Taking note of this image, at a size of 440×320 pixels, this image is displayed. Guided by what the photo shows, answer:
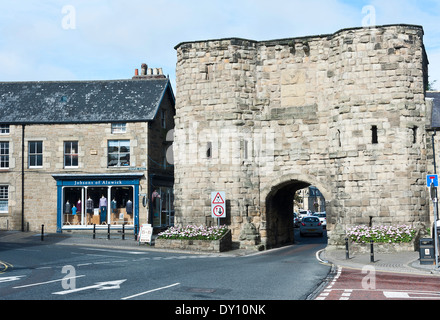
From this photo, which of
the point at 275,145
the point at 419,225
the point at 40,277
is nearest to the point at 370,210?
the point at 419,225

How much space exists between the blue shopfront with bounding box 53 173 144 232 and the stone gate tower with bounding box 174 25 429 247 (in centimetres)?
735

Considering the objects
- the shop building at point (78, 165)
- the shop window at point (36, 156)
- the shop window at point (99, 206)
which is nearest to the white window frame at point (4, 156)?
the shop building at point (78, 165)

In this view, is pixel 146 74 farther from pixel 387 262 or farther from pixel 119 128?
pixel 387 262

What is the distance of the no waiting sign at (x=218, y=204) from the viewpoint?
2525 cm

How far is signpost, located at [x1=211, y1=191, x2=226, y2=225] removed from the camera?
25250mm

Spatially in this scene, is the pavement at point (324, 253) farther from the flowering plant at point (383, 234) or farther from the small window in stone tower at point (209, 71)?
the small window in stone tower at point (209, 71)

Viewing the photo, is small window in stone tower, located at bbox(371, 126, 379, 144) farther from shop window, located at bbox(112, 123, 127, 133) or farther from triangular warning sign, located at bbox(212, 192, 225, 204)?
shop window, located at bbox(112, 123, 127, 133)

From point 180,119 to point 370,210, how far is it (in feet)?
34.2

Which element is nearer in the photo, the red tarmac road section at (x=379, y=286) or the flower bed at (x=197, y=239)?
the red tarmac road section at (x=379, y=286)

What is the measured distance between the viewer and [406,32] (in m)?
24.5

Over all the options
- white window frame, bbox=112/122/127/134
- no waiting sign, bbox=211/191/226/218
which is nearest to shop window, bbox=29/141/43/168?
white window frame, bbox=112/122/127/134

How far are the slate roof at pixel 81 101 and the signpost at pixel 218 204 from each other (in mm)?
10479

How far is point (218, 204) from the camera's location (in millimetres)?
25391

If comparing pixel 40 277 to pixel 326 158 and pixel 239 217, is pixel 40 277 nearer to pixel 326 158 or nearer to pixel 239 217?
pixel 239 217
